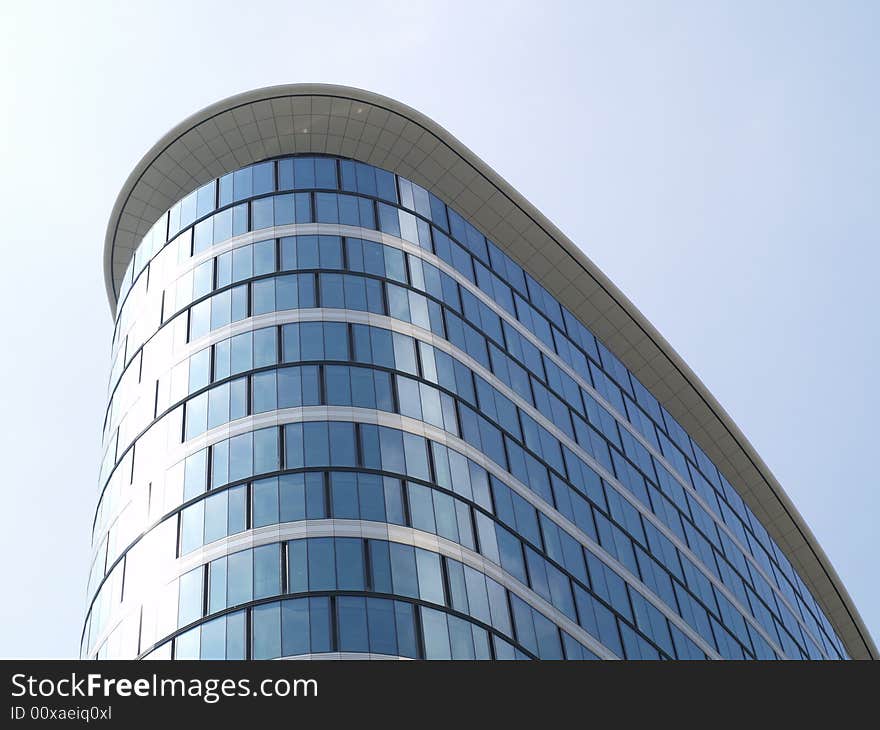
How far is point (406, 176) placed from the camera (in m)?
61.4

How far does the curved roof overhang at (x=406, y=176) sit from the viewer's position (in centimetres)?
5806

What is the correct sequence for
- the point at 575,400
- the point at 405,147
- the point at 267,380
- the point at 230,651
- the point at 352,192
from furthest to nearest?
the point at 405,147 < the point at 575,400 < the point at 352,192 < the point at 267,380 < the point at 230,651

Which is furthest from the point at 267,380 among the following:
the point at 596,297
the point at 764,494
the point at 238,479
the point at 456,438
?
the point at 764,494

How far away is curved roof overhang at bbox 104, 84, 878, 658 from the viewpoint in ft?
190

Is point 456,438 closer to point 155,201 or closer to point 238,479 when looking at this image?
point 238,479

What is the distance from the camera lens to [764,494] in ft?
248

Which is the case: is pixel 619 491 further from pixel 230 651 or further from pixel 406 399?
pixel 230 651

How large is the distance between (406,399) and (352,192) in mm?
12732

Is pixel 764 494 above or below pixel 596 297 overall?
below
